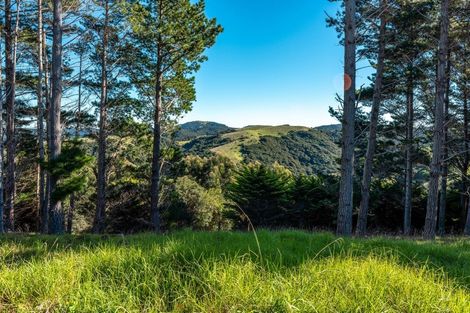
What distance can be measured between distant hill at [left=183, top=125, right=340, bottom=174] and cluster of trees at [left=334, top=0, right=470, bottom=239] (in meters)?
98.9

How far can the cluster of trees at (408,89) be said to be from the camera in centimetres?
668

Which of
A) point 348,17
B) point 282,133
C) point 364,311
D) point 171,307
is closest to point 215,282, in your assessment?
point 171,307

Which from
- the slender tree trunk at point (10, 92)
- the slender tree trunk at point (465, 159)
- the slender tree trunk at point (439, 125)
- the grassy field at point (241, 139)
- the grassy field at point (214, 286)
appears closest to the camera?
the grassy field at point (214, 286)

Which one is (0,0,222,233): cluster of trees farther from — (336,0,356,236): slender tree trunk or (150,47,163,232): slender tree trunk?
(336,0,356,236): slender tree trunk

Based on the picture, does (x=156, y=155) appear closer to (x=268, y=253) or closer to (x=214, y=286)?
(x=268, y=253)

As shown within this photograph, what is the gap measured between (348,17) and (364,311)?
647cm

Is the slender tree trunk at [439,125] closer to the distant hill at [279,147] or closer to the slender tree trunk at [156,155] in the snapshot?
the slender tree trunk at [156,155]

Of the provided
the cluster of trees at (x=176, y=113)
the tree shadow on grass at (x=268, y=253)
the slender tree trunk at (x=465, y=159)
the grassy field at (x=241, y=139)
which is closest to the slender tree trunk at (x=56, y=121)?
the cluster of trees at (x=176, y=113)

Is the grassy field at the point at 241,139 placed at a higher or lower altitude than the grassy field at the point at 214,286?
higher

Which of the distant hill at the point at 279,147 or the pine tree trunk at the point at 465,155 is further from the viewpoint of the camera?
the distant hill at the point at 279,147

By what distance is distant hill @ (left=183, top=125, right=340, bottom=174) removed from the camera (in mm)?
123875

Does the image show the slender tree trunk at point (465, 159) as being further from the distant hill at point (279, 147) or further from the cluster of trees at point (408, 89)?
the distant hill at point (279, 147)

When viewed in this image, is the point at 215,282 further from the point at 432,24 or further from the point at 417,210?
the point at 417,210

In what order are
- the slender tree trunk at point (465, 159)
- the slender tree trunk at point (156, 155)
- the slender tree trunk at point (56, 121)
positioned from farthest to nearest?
1. the slender tree trunk at point (465, 159)
2. the slender tree trunk at point (156, 155)
3. the slender tree trunk at point (56, 121)
